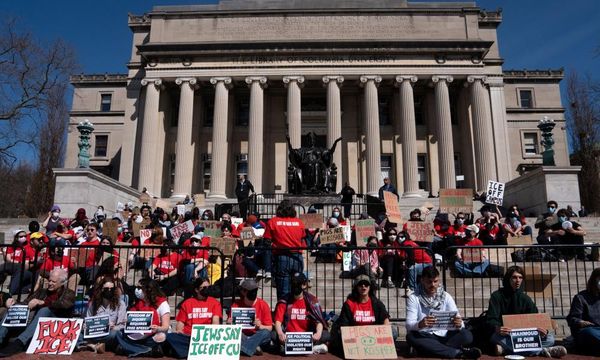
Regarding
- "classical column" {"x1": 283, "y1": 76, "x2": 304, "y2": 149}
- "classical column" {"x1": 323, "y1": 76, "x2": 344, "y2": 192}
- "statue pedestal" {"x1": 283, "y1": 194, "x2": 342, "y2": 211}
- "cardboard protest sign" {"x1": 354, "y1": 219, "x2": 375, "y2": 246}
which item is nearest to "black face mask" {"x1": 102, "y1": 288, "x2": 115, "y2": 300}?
"cardboard protest sign" {"x1": 354, "y1": 219, "x2": 375, "y2": 246}

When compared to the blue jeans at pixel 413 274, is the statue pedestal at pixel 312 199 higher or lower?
higher

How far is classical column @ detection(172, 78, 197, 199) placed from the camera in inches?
1345

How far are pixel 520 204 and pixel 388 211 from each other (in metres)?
12.3

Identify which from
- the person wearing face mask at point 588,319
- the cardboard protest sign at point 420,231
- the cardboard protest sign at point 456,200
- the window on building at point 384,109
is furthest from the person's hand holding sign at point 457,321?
the window on building at point 384,109

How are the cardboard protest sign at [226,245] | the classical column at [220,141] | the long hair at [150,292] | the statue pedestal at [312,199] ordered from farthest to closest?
A: the classical column at [220,141] < the statue pedestal at [312,199] < the cardboard protest sign at [226,245] < the long hair at [150,292]

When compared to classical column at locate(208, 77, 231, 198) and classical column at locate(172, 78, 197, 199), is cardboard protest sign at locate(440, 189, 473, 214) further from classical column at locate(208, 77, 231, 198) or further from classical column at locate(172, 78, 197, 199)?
classical column at locate(172, 78, 197, 199)

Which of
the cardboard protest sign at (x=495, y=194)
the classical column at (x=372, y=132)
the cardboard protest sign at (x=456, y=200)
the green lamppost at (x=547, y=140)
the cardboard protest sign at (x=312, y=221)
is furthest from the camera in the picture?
the classical column at (x=372, y=132)

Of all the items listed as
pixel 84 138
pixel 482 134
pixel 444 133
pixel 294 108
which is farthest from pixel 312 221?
pixel 482 134

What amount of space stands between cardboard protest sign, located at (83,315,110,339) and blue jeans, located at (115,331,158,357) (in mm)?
312

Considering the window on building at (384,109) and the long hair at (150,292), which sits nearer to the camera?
the long hair at (150,292)

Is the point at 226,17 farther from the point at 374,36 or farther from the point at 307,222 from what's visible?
the point at 307,222

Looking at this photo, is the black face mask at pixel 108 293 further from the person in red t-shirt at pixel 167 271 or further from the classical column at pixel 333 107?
the classical column at pixel 333 107

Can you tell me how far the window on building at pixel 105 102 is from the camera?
48.5 meters

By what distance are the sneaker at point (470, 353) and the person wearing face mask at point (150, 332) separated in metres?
4.33
